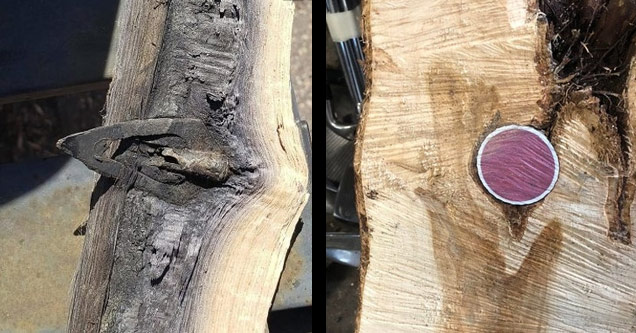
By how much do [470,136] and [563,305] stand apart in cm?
32

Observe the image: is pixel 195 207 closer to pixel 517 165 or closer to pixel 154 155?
pixel 154 155

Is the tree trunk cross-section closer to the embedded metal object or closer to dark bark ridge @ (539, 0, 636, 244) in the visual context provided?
the embedded metal object

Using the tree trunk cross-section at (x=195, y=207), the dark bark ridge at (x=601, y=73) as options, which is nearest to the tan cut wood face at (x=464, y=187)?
the dark bark ridge at (x=601, y=73)

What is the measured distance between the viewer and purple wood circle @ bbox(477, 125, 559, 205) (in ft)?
2.74

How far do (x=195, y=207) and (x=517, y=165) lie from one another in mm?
504

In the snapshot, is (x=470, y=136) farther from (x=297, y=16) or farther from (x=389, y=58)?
(x=297, y=16)

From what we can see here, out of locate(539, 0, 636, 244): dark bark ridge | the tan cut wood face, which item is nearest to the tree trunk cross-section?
the tan cut wood face

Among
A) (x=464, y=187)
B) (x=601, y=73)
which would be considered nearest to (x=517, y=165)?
(x=464, y=187)

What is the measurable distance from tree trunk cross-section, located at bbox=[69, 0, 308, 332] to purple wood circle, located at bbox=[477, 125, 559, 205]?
12.1 inches

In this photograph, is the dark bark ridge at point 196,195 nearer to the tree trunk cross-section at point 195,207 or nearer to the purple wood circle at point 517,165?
the tree trunk cross-section at point 195,207

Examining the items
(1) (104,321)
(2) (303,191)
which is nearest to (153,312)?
(1) (104,321)

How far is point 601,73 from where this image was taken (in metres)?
0.86

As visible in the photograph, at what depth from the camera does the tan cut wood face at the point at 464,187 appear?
2.77 feet

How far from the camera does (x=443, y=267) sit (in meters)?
0.85
